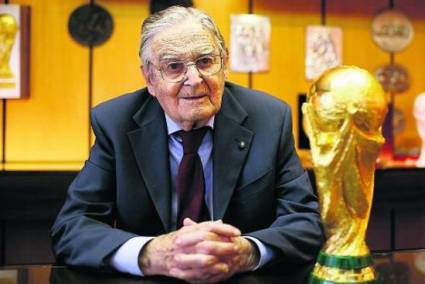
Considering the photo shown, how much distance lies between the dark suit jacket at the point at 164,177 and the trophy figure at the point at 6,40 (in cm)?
178

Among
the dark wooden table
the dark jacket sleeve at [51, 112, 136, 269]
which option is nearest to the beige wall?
the dark jacket sleeve at [51, 112, 136, 269]

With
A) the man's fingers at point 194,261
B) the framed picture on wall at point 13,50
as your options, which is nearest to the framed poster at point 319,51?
the framed picture on wall at point 13,50

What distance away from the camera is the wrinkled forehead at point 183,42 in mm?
1335

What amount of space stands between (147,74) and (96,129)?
223mm

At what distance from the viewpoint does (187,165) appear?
1.44 m

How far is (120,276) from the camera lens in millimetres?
1120

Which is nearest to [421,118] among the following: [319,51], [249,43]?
[319,51]

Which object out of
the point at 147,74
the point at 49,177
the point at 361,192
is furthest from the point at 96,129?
the point at 49,177

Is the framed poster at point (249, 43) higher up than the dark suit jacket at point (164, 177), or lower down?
higher up

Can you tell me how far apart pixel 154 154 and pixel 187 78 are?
0.24m

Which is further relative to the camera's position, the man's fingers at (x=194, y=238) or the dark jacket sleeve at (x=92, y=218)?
the dark jacket sleeve at (x=92, y=218)

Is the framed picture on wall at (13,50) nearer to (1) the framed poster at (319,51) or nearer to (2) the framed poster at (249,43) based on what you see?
(2) the framed poster at (249,43)

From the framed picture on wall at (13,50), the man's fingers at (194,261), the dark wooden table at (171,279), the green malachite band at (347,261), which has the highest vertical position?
the framed picture on wall at (13,50)

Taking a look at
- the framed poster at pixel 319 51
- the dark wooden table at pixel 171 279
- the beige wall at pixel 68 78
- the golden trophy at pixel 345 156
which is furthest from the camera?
the framed poster at pixel 319 51
